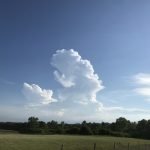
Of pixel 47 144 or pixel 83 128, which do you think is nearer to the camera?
pixel 47 144

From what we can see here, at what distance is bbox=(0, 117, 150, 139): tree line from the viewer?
13025 centimetres

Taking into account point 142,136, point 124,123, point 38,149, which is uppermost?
point 124,123

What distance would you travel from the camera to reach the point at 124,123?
628 feet

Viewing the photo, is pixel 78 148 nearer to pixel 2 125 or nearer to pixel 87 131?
pixel 87 131

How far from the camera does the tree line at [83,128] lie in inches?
5128

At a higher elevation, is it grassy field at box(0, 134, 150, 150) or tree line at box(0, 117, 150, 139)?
tree line at box(0, 117, 150, 139)

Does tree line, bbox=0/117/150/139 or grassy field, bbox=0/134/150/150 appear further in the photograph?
tree line, bbox=0/117/150/139

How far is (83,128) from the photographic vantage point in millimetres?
130375

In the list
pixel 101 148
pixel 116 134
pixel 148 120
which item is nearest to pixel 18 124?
pixel 116 134

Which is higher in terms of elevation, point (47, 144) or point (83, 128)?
point (83, 128)

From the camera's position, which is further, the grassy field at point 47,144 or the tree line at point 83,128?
the tree line at point 83,128

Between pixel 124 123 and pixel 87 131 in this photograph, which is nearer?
pixel 87 131

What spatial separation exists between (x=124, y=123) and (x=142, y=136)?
63.4m

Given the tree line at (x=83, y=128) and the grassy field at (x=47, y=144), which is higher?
the tree line at (x=83, y=128)
